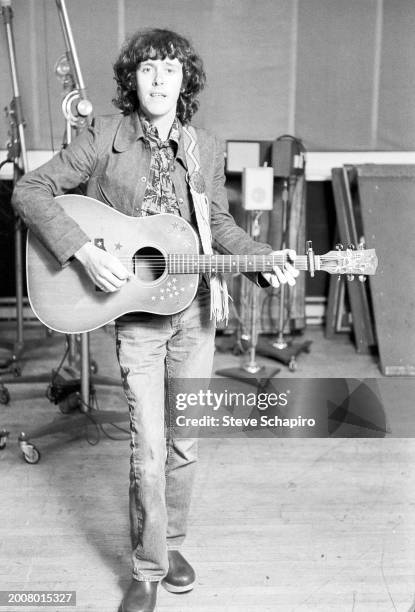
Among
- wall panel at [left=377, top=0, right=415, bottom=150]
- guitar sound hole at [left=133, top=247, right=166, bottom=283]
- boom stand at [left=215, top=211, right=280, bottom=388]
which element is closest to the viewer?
guitar sound hole at [left=133, top=247, right=166, bottom=283]

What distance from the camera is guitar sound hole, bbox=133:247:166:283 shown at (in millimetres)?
2068

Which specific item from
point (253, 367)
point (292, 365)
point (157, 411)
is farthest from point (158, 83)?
point (292, 365)

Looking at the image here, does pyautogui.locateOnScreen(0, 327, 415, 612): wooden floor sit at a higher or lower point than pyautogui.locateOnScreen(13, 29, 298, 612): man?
lower

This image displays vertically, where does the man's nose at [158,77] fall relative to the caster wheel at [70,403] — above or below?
above

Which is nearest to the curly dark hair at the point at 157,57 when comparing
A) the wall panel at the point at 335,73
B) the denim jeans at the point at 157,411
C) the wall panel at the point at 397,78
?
the denim jeans at the point at 157,411

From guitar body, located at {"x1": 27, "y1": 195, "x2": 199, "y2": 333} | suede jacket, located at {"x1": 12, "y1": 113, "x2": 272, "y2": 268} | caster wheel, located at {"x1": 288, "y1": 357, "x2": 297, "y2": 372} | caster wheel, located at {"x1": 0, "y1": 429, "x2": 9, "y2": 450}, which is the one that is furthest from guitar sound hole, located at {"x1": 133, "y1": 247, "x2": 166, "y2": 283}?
caster wheel, located at {"x1": 288, "y1": 357, "x2": 297, "y2": 372}

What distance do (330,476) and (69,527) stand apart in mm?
1046

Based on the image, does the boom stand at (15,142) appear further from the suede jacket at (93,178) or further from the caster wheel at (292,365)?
the suede jacket at (93,178)

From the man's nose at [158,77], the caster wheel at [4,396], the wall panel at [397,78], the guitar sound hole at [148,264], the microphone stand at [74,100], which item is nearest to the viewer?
the man's nose at [158,77]

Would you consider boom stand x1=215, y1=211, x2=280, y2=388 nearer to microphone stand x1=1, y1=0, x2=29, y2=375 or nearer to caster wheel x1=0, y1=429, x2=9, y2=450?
microphone stand x1=1, y1=0, x2=29, y2=375

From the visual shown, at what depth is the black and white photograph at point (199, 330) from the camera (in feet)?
6.64

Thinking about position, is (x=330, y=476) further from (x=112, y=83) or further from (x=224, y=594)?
(x=112, y=83)

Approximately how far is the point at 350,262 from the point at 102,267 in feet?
2.12

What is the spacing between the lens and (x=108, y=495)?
283cm
